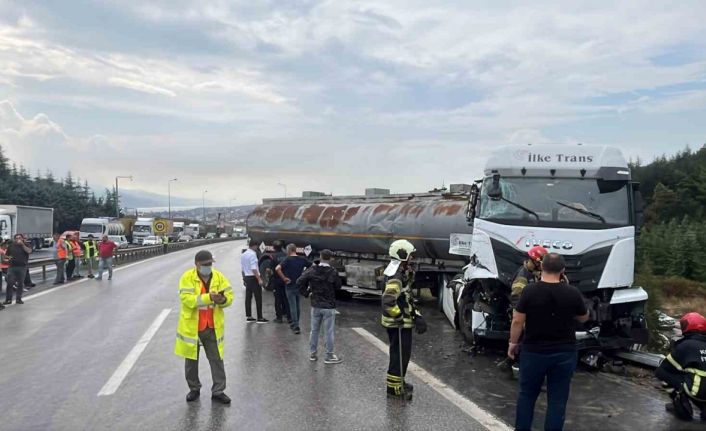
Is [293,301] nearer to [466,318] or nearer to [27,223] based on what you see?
[466,318]

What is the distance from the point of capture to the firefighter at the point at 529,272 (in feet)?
23.8

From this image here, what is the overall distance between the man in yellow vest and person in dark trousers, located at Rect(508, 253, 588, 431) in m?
3.11

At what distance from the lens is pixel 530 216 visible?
878 cm

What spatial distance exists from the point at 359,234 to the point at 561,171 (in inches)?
294

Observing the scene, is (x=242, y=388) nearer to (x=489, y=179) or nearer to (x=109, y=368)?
(x=109, y=368)

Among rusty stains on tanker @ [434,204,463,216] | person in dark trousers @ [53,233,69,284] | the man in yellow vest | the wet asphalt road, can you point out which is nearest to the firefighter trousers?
the wet asphalt road

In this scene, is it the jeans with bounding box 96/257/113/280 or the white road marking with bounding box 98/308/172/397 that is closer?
the white road marking with bounding box 98/308/172/397

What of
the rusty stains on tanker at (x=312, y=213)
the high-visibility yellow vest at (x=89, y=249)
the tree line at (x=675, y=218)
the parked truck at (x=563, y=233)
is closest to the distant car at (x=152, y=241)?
the high-visibility yellow vest at (x=89, y=249)

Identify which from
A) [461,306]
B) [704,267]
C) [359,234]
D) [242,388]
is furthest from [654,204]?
[242,388]

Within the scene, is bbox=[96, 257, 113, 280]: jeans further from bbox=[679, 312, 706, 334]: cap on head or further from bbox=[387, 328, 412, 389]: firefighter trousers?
bbox=[679, 312, 706, 334]: cap on head

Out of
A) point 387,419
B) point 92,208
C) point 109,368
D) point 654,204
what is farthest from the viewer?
point 92,208

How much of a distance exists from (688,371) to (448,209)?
755cm

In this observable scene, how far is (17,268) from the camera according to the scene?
14742 millimetres

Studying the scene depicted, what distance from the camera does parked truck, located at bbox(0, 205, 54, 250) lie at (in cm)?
3928
